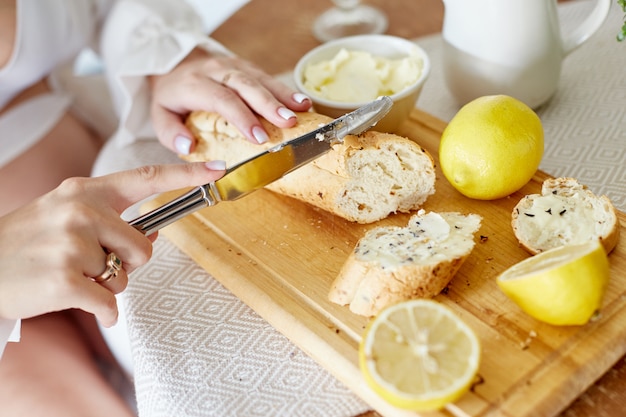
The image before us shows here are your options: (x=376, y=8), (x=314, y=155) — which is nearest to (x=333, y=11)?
(x=376, y=8)

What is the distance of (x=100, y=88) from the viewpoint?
6.53ft

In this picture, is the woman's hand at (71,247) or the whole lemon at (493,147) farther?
the whole lemon at (493,147)

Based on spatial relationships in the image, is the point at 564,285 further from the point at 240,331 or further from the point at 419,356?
the point at 240,331

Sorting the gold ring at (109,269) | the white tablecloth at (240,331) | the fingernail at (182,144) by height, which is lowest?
the white tablecloth at (240,331)

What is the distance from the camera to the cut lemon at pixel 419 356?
0.79 meters

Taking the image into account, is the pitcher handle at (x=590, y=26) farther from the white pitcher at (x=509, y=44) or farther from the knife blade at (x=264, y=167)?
the knife blade at (x=264, y=167)

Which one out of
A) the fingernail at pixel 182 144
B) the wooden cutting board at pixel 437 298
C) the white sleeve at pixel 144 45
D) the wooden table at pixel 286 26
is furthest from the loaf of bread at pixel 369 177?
the wooden table at pixel 286 26

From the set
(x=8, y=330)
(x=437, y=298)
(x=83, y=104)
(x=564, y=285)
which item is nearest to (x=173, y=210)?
(x=8, y=330)

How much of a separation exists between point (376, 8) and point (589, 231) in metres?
1.17

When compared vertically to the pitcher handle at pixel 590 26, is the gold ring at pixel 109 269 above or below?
below

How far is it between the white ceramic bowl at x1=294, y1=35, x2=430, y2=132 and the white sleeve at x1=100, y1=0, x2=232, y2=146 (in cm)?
28

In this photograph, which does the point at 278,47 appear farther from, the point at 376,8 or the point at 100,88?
the point at 100,88

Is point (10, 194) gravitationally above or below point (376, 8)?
below

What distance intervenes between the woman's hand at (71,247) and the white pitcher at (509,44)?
0.70 metres
